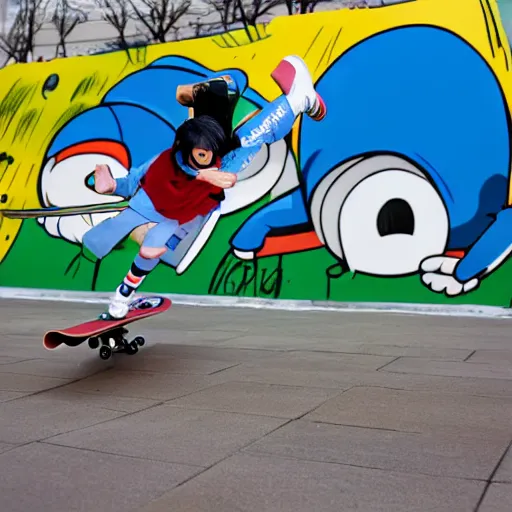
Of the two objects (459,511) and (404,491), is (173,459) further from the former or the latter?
(459,511)

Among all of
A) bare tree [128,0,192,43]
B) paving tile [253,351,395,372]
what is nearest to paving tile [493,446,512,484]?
paving tile [253,351,395,372]

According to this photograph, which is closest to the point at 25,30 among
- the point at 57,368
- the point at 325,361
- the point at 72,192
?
the point at 72,192

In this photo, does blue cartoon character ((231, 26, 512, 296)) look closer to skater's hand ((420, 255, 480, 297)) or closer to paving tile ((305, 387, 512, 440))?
skater's hand ((420, 255, 480, 297))

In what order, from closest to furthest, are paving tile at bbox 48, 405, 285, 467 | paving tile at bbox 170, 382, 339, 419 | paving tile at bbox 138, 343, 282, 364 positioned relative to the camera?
paving tile at bbox 48, 405, 285, 467 < paving tile at bbox 170, 382, 339, 419 < paving tile at bbox 138, 343, 282, 364

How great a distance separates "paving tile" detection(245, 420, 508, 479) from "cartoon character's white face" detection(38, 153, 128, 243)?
919cm

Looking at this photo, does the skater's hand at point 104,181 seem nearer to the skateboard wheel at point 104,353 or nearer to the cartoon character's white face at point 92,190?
the skateboard wheel at point 104,353

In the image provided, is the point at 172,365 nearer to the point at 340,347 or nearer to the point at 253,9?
the point at 340,347

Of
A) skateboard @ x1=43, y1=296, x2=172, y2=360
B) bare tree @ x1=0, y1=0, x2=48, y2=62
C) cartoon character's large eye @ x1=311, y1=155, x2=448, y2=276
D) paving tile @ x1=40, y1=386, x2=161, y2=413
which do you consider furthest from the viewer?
bare tree @ x1=0, y1=0, x2=48, y2=62

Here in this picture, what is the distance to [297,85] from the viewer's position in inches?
318

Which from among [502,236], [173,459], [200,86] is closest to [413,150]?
[502,236]

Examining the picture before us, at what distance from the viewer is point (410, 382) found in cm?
597

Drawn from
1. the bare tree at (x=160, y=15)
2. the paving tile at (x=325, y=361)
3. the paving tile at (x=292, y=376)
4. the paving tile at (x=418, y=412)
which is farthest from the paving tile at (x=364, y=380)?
the bare tree at (x=160, y=15)

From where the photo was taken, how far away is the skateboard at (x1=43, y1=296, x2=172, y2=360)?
242 inches

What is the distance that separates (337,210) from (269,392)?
20.1ft
